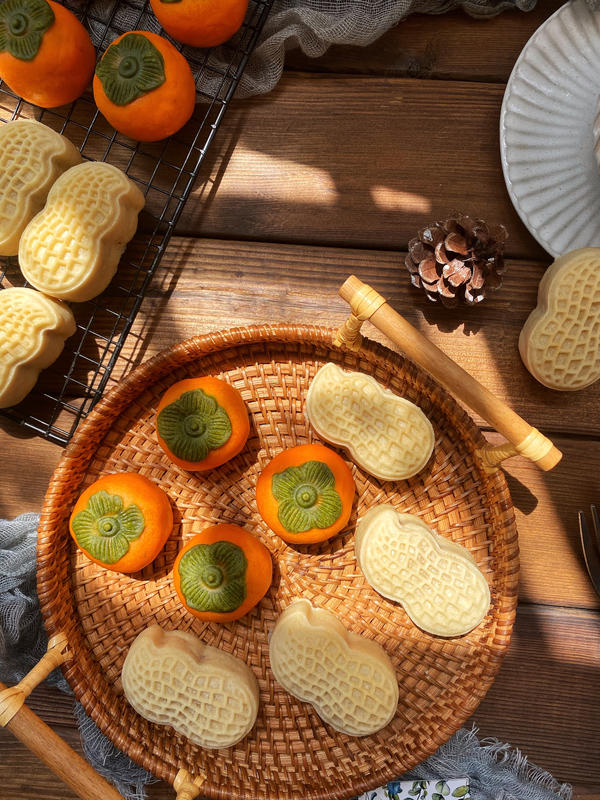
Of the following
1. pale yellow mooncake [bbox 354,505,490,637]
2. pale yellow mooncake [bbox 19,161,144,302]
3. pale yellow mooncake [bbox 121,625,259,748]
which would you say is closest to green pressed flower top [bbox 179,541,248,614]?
pale yellow mooncake [bbox 121,625,259,748]

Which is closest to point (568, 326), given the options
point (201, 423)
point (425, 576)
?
point (425, 576)

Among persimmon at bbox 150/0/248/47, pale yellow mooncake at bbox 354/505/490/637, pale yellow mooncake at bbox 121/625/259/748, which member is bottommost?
pale yellow mooncake at bbox 121/625/259/748

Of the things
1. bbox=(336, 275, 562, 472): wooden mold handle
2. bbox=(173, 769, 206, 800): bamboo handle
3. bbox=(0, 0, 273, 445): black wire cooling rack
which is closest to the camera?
bbox=(336, 275, 562, 472): wooden mold handle

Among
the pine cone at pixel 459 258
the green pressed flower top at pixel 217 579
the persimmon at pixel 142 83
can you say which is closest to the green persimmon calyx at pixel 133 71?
the persimmon at pixel 142 83

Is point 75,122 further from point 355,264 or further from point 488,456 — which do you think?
point 488,456

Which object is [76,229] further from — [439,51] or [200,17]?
[439,51]

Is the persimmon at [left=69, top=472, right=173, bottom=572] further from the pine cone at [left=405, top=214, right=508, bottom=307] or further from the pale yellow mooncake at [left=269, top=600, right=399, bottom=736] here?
the pine cone at [left=405, top=214, right=508, bottom=307]
